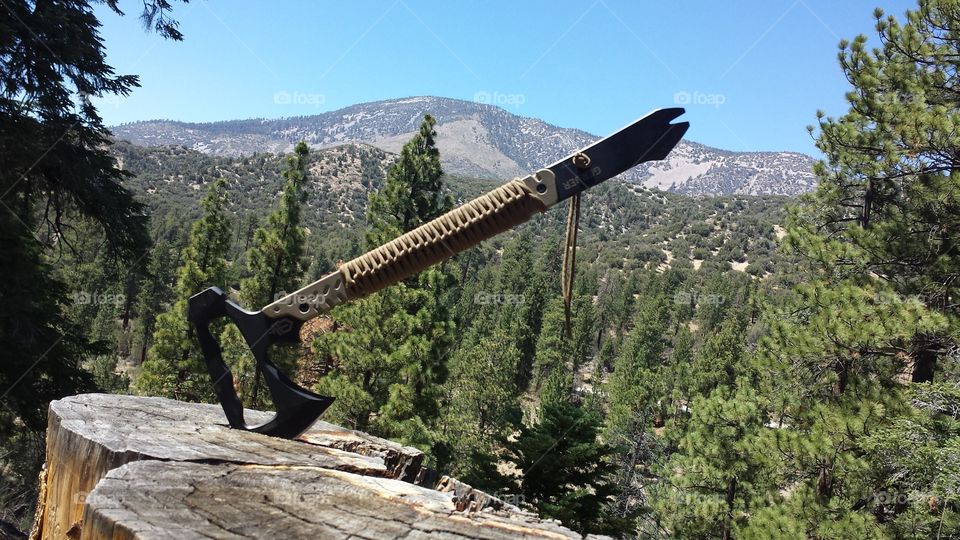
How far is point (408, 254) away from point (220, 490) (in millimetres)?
1735

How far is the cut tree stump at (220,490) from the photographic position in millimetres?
2125

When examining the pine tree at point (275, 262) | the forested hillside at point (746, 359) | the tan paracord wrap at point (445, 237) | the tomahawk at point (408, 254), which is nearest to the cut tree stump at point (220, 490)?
the tomahawk at point (408, 254)

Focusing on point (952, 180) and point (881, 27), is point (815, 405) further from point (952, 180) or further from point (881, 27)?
point (881, 27)

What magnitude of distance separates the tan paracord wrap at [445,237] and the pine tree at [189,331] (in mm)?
18883

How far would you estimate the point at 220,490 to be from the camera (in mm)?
2490

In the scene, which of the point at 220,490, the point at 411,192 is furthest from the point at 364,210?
the point at 220,490

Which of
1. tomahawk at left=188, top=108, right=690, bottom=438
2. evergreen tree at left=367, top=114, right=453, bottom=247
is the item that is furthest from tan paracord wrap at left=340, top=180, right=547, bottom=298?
evergreen tree at left=367, top=114, right=453, bottom=247

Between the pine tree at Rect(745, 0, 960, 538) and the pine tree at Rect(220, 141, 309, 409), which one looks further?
the pine tree at Rect(220, 141, 309, 409)

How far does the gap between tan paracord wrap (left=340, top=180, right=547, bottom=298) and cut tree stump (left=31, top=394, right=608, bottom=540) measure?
46.4 inches

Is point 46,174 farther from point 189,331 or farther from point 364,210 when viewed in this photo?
point 364,210

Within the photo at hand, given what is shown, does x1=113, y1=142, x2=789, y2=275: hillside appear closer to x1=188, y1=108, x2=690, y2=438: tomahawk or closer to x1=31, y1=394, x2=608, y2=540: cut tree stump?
x1=188, y1=108, x2=690, y2=438: tomahawk

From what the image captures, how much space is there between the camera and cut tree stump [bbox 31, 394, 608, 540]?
6.97ft

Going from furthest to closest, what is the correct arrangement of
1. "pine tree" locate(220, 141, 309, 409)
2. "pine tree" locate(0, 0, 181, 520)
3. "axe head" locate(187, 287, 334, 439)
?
"pine tree" locate(220, 141, 309, 409) → "pine tree" locate(0, 0, 181, 520) → "axe head" locate(187, 287, 334, 439)

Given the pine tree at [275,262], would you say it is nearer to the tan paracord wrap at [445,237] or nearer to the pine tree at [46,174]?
the pine tree at [46,174]
